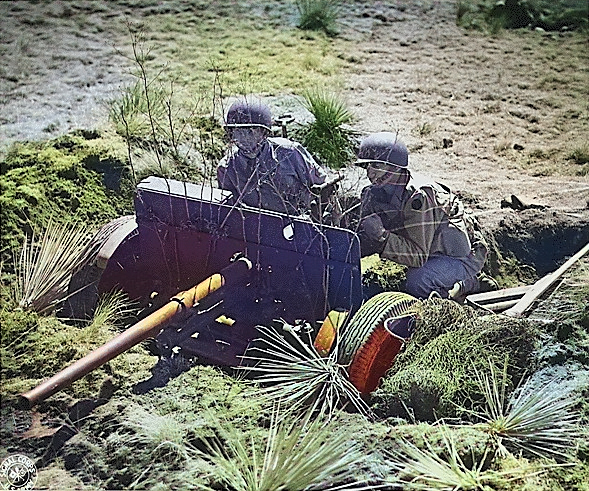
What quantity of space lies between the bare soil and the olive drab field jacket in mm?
167

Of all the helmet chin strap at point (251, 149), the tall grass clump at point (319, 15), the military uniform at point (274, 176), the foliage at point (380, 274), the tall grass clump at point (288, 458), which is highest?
the tall grass clump at point (319, 15)

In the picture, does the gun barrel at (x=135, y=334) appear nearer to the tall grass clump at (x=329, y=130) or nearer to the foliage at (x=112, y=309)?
the foliage at (x=112, y=309)

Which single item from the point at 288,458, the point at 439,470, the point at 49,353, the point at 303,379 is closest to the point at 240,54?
the point at 49,353

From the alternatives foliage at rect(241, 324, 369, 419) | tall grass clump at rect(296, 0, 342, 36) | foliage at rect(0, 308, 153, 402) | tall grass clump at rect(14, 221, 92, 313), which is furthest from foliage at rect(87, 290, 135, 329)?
tall grass clump at rect(296, 0, 342, 36)

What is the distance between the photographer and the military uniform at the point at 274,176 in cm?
297

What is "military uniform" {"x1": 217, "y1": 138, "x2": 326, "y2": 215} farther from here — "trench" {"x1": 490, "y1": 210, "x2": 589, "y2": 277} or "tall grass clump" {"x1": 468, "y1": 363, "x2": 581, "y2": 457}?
"tall grass clump" {"x1": 468, "y1": 363, "x2": 581, "y2": 457}

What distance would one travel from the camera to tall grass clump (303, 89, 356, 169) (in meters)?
3.17

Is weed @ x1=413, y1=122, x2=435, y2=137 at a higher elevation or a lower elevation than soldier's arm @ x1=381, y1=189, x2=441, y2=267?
higher

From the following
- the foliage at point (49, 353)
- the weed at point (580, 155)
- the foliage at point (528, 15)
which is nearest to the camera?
the foliage at point (49, 353)

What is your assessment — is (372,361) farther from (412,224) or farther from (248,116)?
(248,116)

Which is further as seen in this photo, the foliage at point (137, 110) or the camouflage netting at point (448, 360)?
the foliage at point (137, 110)

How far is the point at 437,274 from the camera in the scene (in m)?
3.00

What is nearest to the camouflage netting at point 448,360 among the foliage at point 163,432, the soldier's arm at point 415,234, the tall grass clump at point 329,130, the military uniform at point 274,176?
the soldier's arm at point 415,234

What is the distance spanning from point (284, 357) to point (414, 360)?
39cm
